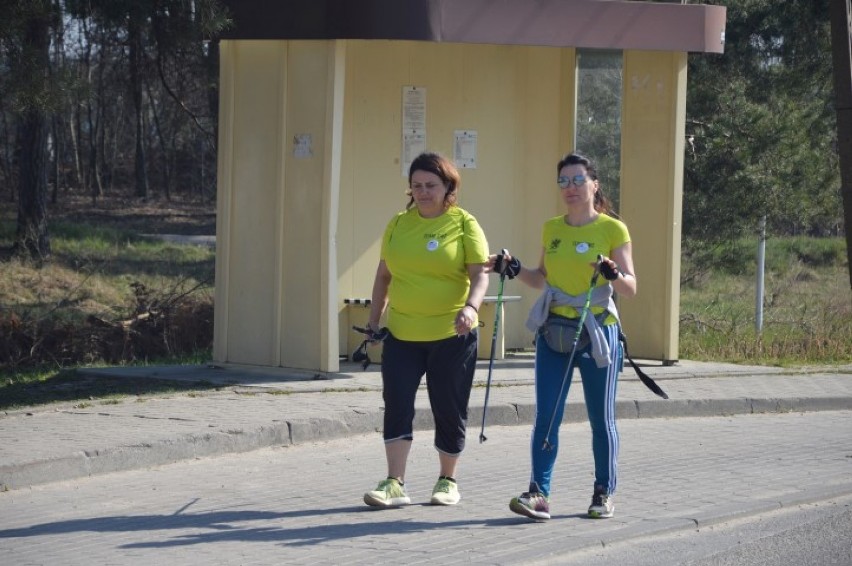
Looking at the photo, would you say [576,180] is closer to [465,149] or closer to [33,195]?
[465,149]

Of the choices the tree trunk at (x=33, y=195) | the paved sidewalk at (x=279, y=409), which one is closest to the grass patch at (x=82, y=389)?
the paved sidewalk at (x=279, y=409)

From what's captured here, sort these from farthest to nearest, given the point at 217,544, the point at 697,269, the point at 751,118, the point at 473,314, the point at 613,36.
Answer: the point at 697,269 → the point at 751,118 → the point at 613,36 → the point at 473,314 → the point at 217,544

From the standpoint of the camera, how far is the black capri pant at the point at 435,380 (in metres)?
6.98

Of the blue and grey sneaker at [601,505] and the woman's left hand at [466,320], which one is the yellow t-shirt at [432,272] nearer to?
the woman's left hand at [466,320]

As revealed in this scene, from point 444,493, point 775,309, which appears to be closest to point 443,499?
point 444,493

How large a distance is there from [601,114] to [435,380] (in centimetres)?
664

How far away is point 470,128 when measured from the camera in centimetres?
1284

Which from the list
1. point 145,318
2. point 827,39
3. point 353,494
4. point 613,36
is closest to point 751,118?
point 827,39

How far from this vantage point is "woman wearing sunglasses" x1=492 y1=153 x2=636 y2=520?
6.73 metres

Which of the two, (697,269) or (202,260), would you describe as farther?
(202,260)

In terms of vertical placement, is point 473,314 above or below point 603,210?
below

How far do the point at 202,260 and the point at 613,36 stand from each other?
14243mm

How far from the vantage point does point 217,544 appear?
6.32m

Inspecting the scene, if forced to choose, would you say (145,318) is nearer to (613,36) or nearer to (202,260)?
(613,36)
